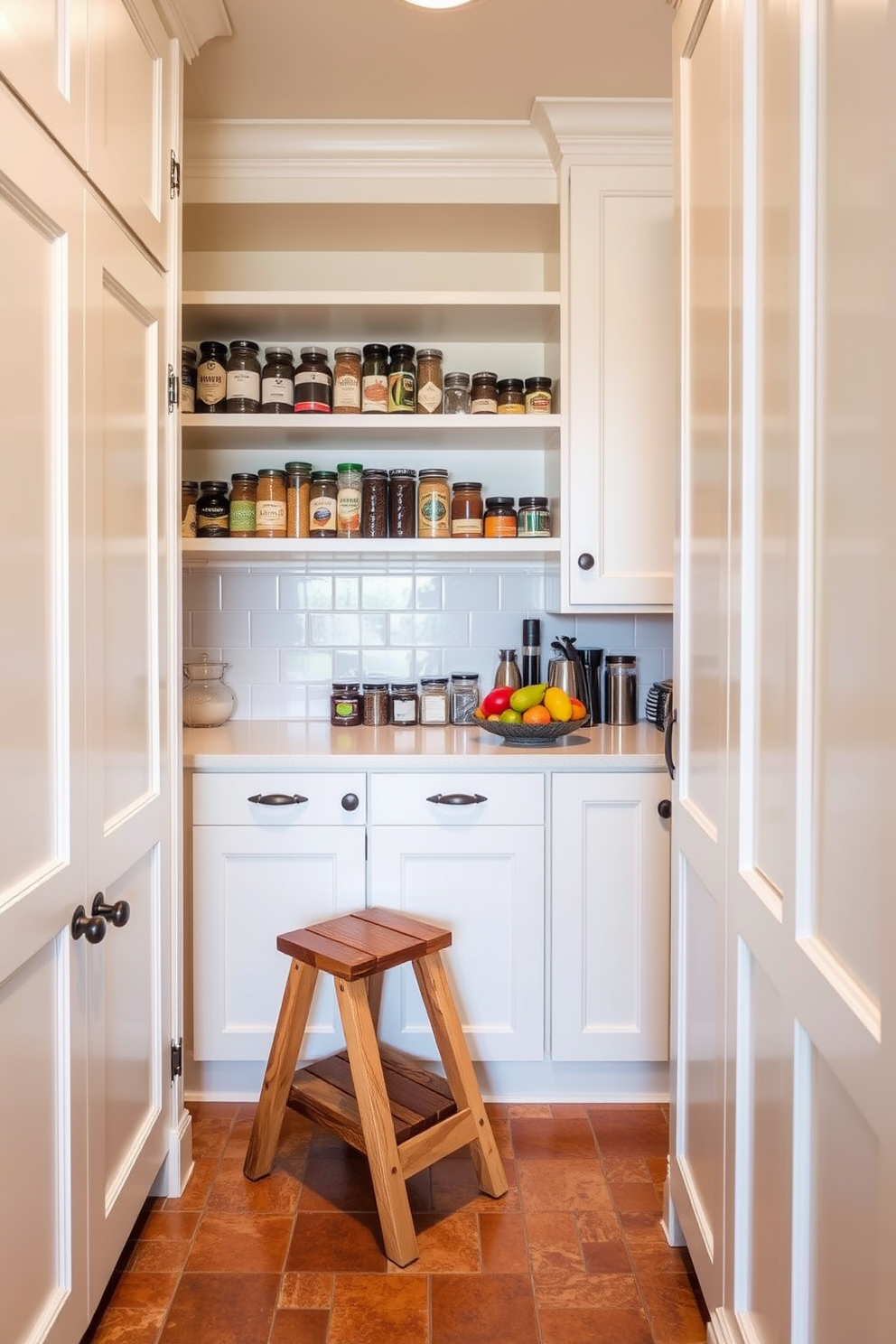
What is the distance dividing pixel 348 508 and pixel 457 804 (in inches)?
35.3

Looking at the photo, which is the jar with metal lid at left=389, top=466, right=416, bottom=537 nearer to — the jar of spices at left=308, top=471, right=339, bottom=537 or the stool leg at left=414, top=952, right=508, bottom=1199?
the jar of spices at left=308, top=471, right=339, bottom=537

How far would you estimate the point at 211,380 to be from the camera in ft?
8.70

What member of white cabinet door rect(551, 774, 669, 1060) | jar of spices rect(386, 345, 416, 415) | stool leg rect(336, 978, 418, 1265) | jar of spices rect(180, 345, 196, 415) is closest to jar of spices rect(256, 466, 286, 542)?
jar of spices rect(180, 345, 196, 415)

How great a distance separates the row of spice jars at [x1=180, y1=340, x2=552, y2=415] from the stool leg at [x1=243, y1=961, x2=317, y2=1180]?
1.49m

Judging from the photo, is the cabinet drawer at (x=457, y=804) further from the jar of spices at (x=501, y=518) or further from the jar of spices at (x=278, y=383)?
the jar of spices at (x=278, y=383)

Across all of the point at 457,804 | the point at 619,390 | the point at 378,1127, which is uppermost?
the point at 619,390

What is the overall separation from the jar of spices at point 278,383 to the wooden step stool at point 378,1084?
140cm

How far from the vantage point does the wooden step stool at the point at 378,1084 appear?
1822 millimetres

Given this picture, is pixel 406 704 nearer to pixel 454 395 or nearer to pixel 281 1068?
pixel 454 395

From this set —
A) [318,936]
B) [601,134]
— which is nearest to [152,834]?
[318,936]

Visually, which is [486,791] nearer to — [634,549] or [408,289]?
[634,549]

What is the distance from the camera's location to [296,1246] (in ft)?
6.08

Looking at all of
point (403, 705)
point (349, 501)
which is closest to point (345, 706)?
point (403, 705)

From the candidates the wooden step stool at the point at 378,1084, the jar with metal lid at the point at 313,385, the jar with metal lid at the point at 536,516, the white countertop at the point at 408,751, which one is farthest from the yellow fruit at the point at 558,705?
the jar with metal lid at the point at 313,385
